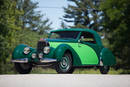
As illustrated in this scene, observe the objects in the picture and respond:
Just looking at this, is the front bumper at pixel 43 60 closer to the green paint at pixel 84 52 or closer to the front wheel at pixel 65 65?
the front wheel at pixel 65 65

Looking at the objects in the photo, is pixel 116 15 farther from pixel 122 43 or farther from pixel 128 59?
pixel 128 59

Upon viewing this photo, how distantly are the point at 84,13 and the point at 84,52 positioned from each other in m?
21.7

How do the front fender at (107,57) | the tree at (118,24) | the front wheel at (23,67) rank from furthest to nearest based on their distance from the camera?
1. the tree at (118,24)
2. the front fender at (107,57)
3. the front wheel at (23,67)

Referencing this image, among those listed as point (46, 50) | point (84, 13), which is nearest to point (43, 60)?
point (46, 50)

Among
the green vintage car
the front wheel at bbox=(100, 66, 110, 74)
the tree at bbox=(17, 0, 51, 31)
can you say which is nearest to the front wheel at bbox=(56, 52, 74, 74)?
the green vintage car

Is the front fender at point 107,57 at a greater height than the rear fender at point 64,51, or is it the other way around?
the rear fender at point 64,51

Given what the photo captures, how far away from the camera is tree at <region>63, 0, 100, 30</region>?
3208 cm

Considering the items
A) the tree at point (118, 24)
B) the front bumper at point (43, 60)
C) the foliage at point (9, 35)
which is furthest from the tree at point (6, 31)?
the front bumper at point (43, 60)

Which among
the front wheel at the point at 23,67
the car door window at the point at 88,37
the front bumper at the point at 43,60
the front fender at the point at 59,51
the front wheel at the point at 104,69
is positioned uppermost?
the car door window at the point at 88,37

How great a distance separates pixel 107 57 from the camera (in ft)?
44.1

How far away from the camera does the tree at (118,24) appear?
14328 mm

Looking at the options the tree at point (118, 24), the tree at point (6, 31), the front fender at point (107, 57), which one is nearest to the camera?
the front fender at point (107, 57)

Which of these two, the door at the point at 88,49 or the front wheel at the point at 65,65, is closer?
the front wheel at the point at 65,65

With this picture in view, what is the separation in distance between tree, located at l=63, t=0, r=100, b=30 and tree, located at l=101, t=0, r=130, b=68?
607 inches
